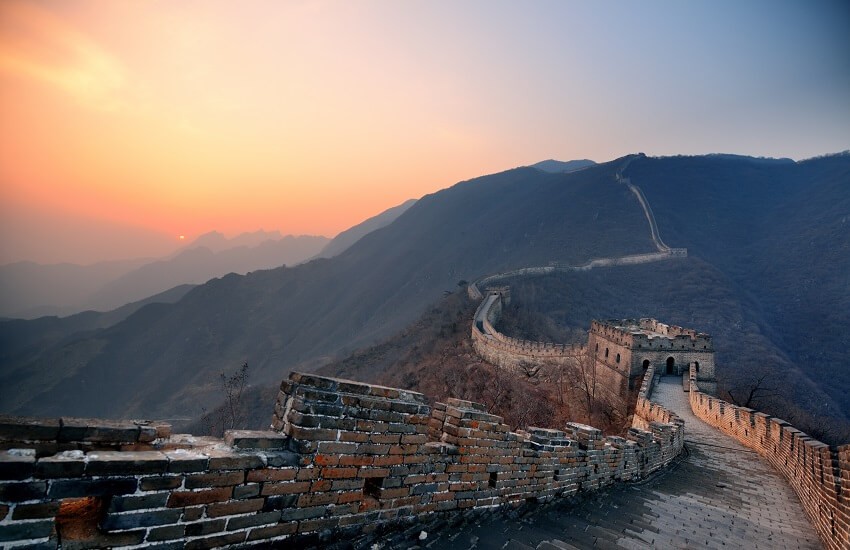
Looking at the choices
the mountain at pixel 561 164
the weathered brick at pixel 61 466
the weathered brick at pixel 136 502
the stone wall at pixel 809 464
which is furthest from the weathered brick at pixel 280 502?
the mountain at pixel 561 164

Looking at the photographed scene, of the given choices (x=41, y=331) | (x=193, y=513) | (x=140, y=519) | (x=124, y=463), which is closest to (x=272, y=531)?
(x=193, y=513)

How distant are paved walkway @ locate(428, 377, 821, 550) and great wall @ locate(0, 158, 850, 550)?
3.7 inches

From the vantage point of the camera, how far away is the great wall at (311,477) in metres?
2.01

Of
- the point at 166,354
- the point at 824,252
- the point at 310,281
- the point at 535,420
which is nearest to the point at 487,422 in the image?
the point at 535,420

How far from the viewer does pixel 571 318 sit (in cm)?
4338

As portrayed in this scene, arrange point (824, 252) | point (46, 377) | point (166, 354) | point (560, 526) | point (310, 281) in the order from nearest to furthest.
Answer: point (560, 526)
point (824, 252)
point (46, 377)
point (166, 354)
point (310, 281)

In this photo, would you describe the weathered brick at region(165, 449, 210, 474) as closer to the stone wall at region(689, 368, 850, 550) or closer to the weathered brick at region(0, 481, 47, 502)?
the weathered brick at region(0, 481, 47, 502)

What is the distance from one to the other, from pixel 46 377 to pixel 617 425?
9451cm

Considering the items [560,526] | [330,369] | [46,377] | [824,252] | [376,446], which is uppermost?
[824,252]

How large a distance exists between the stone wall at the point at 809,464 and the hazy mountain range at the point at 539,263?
27582 mm

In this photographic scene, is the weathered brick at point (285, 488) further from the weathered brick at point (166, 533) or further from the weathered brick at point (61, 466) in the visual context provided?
the weathered brick at point (61, 466)

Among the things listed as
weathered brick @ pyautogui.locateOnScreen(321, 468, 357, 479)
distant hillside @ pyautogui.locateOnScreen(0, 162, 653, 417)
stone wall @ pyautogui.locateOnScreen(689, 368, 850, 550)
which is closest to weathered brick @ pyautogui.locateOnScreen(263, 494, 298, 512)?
weathered brick @ pyautogui.locateOnScreen(321, 468, 357, 479)

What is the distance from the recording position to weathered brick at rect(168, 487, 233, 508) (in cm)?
227

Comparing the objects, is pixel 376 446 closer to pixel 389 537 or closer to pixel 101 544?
pixel 389 537
